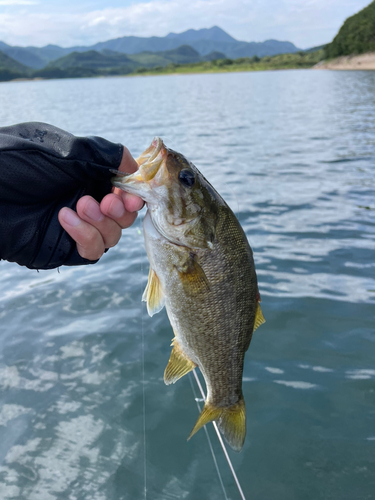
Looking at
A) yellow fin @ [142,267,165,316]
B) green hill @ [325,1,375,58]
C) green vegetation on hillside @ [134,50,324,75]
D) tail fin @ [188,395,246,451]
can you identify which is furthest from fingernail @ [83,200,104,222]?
green vegetation on hillside @ [134,50,324,75]

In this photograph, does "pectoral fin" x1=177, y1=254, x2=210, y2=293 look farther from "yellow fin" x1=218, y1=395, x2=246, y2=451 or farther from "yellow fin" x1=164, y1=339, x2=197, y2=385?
"yellow fin" x1=218, y1=395, x2=246, y2=451

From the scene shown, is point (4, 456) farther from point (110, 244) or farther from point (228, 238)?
point (228, 238)

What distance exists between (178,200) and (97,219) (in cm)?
55

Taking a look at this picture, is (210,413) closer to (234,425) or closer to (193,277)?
(234,425)

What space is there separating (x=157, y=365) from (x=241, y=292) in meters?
2.91

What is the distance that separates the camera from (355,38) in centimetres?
10294

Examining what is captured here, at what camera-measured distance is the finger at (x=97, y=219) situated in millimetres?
2547

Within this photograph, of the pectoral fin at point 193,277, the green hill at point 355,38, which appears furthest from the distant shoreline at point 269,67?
the pectoral fin at point 193,277

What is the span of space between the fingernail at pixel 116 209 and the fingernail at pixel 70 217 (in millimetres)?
217

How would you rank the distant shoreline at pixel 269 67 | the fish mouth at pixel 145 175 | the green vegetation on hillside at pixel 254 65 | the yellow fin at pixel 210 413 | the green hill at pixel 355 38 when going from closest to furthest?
1. the fish mouth at pixel 145 175
2. the yellow fin at pixel 210 413
3. the distant shoreline at pixel 269 67
4. the green hill at pixel 355 38
5. the green vegetation on hillside at pixel 254 65

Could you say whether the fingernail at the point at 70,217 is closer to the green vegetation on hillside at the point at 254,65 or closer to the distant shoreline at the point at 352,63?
the distant shoreline at the point at 352,63

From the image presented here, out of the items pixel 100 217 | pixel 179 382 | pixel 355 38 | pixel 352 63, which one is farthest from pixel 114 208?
pixel 355 38

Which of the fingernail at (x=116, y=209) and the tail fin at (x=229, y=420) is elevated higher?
the fingernail at (x=116, y=209)

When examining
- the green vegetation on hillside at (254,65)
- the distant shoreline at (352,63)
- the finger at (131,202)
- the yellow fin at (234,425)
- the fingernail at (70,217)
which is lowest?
the yellow fin at (234,425)
